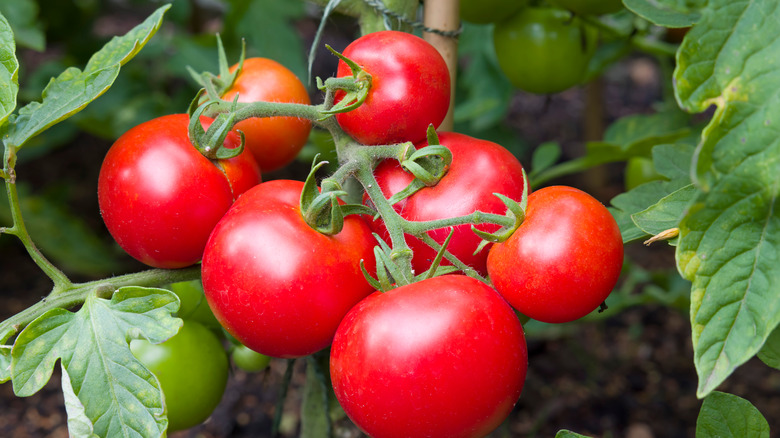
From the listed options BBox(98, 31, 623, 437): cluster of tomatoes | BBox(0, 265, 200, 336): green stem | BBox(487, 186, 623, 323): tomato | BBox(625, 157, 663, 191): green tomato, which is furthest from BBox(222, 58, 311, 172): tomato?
BBox(625, 157, 663, 191): green tomato

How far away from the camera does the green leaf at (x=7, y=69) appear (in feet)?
1.80

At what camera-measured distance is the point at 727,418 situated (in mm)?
547

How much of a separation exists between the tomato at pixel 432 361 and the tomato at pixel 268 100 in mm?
230

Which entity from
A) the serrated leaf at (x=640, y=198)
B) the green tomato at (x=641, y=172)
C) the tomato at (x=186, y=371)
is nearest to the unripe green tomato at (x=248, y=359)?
the tomato at (x=186, y=371)

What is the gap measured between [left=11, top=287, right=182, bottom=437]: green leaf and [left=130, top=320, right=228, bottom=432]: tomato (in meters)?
0.15

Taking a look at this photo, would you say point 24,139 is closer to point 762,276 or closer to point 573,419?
point 762,276

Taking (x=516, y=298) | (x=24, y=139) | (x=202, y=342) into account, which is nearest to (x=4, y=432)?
(x=202, y=342)

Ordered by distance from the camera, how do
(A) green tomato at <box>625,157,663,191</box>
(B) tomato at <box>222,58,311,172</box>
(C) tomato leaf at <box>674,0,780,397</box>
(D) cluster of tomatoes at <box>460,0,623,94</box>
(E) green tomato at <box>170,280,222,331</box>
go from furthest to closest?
(A) green tomato at <box>625,157,663,191</box> < (D) cluster of tomatoes at <box>460,0,623,94</box> < (E) green tomato at <box>170,280,222,331</box> < (B) tomato at <box>222,58,311,172</box> < (C) tomato leaf at <box>674,0,780,397</box>

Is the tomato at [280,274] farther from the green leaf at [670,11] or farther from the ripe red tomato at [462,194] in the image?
the green leaf at [670,11]

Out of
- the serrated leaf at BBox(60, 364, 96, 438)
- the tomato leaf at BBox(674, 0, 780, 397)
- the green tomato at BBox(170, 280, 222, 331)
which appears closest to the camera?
the tomato leaf at BBox(674, 0, 780, 397)

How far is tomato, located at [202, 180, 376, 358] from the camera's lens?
504 mm

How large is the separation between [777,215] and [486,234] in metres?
0.19

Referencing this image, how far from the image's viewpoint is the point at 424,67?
566 millimetres

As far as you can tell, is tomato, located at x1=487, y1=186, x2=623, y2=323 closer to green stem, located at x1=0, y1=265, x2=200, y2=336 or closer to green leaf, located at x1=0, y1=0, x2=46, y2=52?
green stem, located at x1=0, y1=265, x2=200, y2=336
